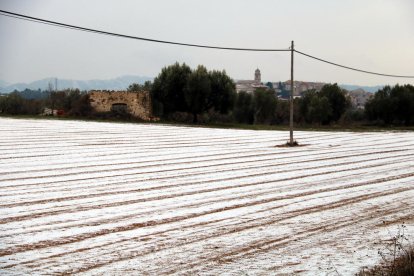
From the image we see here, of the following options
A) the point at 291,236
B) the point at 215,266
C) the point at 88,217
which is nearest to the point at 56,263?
the point at 215,266

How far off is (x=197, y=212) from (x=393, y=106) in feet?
160

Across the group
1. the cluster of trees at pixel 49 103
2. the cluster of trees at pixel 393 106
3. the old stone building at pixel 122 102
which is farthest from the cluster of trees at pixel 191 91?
the cluster of trees at pixel 393 106

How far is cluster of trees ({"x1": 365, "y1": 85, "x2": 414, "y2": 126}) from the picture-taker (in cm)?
5344

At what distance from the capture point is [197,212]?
29.7 ft

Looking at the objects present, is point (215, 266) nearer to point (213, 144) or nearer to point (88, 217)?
point (88, 217)

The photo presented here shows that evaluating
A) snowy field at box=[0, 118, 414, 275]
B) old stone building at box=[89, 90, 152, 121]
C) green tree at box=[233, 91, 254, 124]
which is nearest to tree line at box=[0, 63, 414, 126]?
old stone building at box=[89, 90, 152, 121]

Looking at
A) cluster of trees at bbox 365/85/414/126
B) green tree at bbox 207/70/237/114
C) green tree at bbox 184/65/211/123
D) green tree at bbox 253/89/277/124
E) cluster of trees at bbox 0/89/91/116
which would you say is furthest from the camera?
green tree at bbox 253/89/277/124

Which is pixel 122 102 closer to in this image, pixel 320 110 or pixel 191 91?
pixel 191 91

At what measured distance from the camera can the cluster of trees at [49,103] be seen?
4019 centimetres

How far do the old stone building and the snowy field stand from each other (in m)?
21.8

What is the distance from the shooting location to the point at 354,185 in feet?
39.4

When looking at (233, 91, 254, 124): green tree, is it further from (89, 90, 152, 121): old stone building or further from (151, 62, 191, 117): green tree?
(89, 90, 152, 121): old stone building

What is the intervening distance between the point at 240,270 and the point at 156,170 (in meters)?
8.53

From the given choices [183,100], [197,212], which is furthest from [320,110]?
[197,212]
